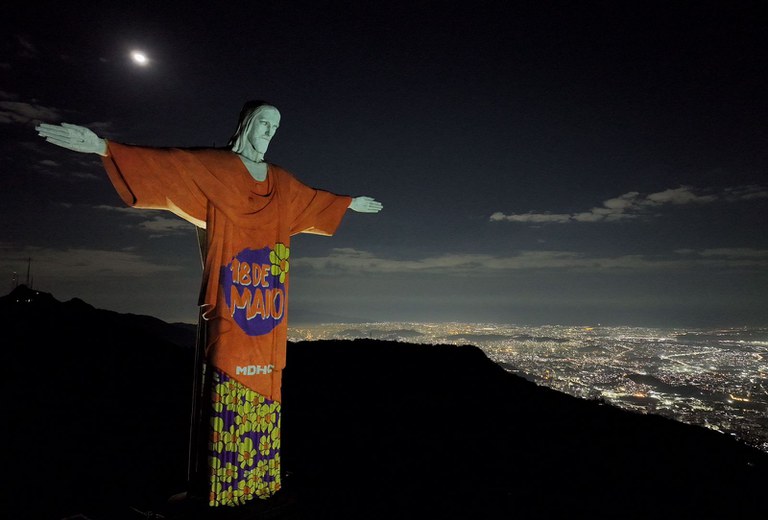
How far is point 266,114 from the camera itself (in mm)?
4090

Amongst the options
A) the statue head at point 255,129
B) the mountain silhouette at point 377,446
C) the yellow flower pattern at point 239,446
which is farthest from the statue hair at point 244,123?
the mountain silhouette at point 377,446

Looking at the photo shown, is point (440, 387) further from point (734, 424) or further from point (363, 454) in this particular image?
point (734, 424)

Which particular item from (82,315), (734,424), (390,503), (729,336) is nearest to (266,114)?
(390,503)

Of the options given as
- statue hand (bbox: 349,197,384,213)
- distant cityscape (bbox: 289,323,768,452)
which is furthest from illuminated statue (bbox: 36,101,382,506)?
distant cityscape (bbox: 289,323,768,452)

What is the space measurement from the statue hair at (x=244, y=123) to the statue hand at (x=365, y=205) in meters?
1.67

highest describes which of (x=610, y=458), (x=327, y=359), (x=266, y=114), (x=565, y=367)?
(x=266, y=114)

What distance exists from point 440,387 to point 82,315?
16082mm

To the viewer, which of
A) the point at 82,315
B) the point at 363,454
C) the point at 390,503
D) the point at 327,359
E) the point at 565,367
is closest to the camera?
the point at 390,503

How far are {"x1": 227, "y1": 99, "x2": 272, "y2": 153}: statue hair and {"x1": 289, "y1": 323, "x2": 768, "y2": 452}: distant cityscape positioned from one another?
14.3m

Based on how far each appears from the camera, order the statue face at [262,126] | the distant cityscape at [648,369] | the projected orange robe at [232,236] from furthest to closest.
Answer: the distant cityscape at [648,369] < the statue face at [262,126] < the projected orange robe at [232,236]

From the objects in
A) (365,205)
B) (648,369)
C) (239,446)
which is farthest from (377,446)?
(648,369)

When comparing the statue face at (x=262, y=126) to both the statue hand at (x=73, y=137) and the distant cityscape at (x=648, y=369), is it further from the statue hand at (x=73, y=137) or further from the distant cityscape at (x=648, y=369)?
the distant cityscape at (x=648, y=369)

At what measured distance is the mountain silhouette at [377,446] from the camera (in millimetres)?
5332

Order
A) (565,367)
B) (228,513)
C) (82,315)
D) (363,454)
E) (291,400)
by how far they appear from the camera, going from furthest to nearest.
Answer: (565,367)
(82,315)
(291,400)
(363,454)
(228,513)
